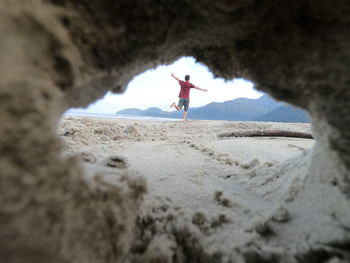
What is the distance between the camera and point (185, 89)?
273 inches

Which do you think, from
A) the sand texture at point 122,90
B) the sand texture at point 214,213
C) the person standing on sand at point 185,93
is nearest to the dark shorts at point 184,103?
the person standing on sand at point 185,93

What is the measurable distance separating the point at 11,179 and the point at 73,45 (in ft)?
1.31

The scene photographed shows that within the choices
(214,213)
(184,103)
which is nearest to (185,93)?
(184,103)

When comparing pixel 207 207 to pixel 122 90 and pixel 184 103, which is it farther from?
pixel 184 103

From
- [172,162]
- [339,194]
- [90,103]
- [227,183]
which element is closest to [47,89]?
[90,103]

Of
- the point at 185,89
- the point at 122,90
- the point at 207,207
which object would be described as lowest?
the point at 207,207

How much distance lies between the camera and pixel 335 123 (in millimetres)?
745

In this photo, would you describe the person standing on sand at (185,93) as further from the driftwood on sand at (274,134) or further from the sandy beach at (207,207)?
the sandy beach at (207,207)

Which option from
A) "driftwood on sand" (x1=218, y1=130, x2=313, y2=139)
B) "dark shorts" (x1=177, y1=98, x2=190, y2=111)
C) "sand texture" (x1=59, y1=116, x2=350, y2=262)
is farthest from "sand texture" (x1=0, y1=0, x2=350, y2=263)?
"dark shorts" (x1=177, y1=98, x2=190, y2=111)

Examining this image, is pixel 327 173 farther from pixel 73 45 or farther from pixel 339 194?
pixel 73 45

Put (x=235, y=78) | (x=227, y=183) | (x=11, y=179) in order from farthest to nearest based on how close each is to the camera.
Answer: (x=227, y=183) < (x=235, y=78) < (x=11, y=179)

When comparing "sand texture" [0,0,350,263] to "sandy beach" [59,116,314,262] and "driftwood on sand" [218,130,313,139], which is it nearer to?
"sandy beach" [59,116,314,262]

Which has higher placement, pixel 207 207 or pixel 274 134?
pixel 274 134

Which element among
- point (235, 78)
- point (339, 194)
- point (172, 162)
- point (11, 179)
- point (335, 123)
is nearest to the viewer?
point (11, 179)
